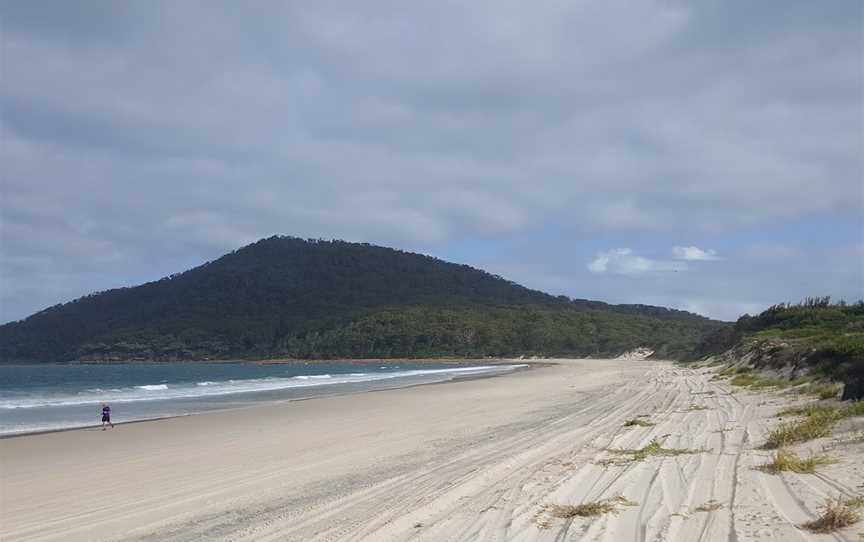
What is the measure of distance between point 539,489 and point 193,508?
4553mm

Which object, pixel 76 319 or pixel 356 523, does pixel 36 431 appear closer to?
pixel 356 523

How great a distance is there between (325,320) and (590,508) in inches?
5834

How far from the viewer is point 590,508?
259 inches

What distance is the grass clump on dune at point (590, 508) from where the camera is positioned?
Result: 21.4 feet

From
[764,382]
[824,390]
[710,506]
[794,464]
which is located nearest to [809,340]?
[764,382]

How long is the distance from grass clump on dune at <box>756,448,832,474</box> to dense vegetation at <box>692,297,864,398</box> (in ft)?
18.7

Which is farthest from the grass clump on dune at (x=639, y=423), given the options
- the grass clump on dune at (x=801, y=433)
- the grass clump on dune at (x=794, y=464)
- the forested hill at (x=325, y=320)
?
the forested hill at (x=325, y=320)

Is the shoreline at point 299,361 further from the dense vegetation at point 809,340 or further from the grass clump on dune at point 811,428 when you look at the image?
the grass clump on dune at point 811,428

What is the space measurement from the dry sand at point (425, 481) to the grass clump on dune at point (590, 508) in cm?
11

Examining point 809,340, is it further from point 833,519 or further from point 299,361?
point 299,361

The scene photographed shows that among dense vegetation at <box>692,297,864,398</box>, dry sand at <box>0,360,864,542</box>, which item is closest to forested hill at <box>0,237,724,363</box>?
dense vegetation at <box>692,297,864,398</box>

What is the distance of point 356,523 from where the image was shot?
7.21 metres

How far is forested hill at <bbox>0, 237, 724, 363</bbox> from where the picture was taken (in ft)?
421

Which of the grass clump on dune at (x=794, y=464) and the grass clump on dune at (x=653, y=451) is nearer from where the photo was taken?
the grass clump on dune at (x=794, y=464)
